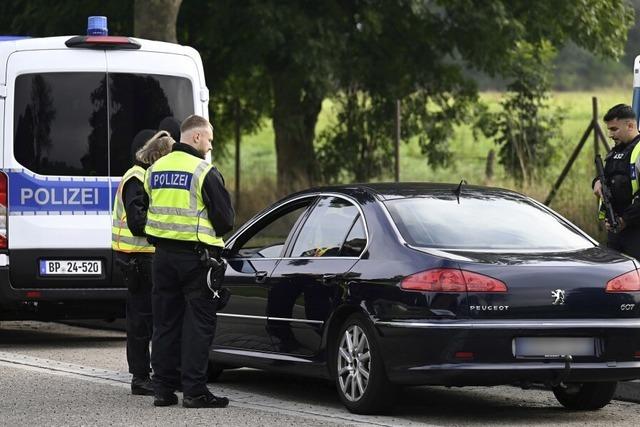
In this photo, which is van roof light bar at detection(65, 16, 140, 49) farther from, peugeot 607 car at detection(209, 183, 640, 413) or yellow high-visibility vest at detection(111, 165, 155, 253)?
peugeot 607 car at detection(209, 183, 640, 413)

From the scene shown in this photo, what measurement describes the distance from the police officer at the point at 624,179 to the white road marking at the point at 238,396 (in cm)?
287

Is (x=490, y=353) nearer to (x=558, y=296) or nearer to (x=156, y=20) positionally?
(x=558, y=296)

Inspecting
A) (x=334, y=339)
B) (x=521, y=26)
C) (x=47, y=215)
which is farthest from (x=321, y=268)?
(x=521, y=26)

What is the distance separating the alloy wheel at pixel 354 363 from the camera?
9070 mm

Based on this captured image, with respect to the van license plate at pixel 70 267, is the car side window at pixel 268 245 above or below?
above

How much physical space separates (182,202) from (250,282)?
3.38 ft

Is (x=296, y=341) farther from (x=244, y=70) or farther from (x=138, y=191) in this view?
(x=244, y=70)

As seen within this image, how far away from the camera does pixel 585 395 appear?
9.60 metres

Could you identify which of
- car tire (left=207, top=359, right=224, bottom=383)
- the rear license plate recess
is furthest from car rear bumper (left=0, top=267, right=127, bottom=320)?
the rear license plate recess

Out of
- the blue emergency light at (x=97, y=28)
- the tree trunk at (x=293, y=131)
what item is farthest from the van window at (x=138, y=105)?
the tree trunk at (x=293, y=131)

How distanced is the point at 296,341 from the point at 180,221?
3.39ft

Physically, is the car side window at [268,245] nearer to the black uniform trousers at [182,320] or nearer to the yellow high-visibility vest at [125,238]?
the yellow high-visibility vest at [125,238]

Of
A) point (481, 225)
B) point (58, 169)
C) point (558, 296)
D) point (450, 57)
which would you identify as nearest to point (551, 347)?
point (558, 296)

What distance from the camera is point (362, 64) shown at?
2645cm
